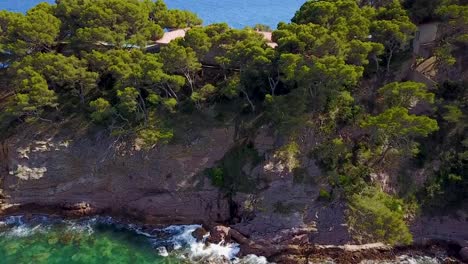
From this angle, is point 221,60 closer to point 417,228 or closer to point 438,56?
point 438,56

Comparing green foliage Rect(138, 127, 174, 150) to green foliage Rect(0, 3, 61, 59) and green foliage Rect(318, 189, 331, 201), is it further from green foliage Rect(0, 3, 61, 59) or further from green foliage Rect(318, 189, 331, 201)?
green foliage Rect(0, 3, 61, 59)

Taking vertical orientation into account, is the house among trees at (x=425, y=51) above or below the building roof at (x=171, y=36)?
below

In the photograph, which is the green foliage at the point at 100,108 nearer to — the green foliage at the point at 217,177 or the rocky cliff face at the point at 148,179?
the rocky cliff face at the point at 148,179

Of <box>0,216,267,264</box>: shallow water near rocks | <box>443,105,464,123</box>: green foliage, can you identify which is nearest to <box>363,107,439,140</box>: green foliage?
<box>443,105,464,123</box>: green foliage

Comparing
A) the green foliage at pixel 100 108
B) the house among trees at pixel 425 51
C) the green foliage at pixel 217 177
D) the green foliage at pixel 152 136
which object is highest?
the house among trees at pixel 425 51

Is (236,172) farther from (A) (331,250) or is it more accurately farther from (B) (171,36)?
(B) (171,36)

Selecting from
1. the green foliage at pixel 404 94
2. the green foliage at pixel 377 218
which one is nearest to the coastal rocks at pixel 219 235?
the green foliage at pixel 377 218

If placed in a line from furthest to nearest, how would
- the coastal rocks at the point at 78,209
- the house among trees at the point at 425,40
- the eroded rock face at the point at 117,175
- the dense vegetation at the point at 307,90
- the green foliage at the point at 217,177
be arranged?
the house among trees at the point at 425,40
the coastal rocks at the point at 78,209
the eroded rock face at the point at 117,175
the green foliage at the point at 217,177
the dense vegetation at the point at 307,90

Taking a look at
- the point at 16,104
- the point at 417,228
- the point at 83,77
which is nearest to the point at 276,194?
the point at 417,228
